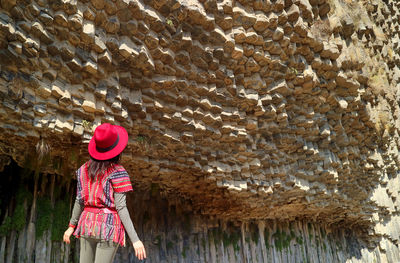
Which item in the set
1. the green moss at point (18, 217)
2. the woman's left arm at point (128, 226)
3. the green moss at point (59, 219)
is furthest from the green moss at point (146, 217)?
the woman's left arm at point (128, 226)

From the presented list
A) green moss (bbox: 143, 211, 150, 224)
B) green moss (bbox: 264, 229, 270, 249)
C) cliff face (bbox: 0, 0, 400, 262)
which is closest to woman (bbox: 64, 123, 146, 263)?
cliff face (bbox: 0, 0, 400, 262)

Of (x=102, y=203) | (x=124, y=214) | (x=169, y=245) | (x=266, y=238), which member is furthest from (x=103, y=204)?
(x=266, y=238)

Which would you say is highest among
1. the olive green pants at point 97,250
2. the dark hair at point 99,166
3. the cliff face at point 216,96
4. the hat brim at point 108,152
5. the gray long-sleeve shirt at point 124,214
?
the cliff face at point 216,96

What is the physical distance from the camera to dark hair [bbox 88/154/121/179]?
8.58ft

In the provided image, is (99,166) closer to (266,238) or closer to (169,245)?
(169,245)

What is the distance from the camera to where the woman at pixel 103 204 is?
8.11 feet

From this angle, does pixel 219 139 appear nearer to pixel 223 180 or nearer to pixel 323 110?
pixel 223 180

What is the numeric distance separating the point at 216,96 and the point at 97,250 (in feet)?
9.52

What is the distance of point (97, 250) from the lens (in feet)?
8.13

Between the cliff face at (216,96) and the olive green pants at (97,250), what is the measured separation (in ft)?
5.20

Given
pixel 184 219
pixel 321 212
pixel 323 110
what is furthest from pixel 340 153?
pixel 184 219

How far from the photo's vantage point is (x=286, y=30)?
506 cm

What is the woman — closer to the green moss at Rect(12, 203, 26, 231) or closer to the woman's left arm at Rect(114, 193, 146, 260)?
the woman's left arm at Rect(114, 193, 146, 260)

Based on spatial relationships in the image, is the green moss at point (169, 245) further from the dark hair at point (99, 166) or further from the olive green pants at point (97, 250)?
the dark hair at point (99, 166)
